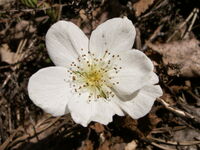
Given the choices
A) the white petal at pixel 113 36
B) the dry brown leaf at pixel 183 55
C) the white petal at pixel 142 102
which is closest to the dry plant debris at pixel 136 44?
the dry brown leaf at pixel 183 55

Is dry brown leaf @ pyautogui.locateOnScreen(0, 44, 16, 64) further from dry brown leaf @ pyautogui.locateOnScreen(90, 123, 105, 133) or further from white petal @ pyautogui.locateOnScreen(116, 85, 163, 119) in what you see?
white petal @ pyautogui.locateOnScreen(116, 85, 163, 119)

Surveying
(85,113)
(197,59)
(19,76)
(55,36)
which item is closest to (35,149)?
(19,76)

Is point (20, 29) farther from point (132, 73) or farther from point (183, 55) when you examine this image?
point (183, 55)

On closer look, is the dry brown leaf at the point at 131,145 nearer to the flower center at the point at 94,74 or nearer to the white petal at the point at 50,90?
the flower center at the point at 94,74

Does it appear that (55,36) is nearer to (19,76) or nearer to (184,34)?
(19,76)

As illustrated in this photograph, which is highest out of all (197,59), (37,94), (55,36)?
(55,36)

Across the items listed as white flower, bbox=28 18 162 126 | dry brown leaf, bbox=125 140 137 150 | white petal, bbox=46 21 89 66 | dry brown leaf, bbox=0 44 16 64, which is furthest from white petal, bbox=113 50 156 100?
dry brown leaf, bbox=0 44 16 64
